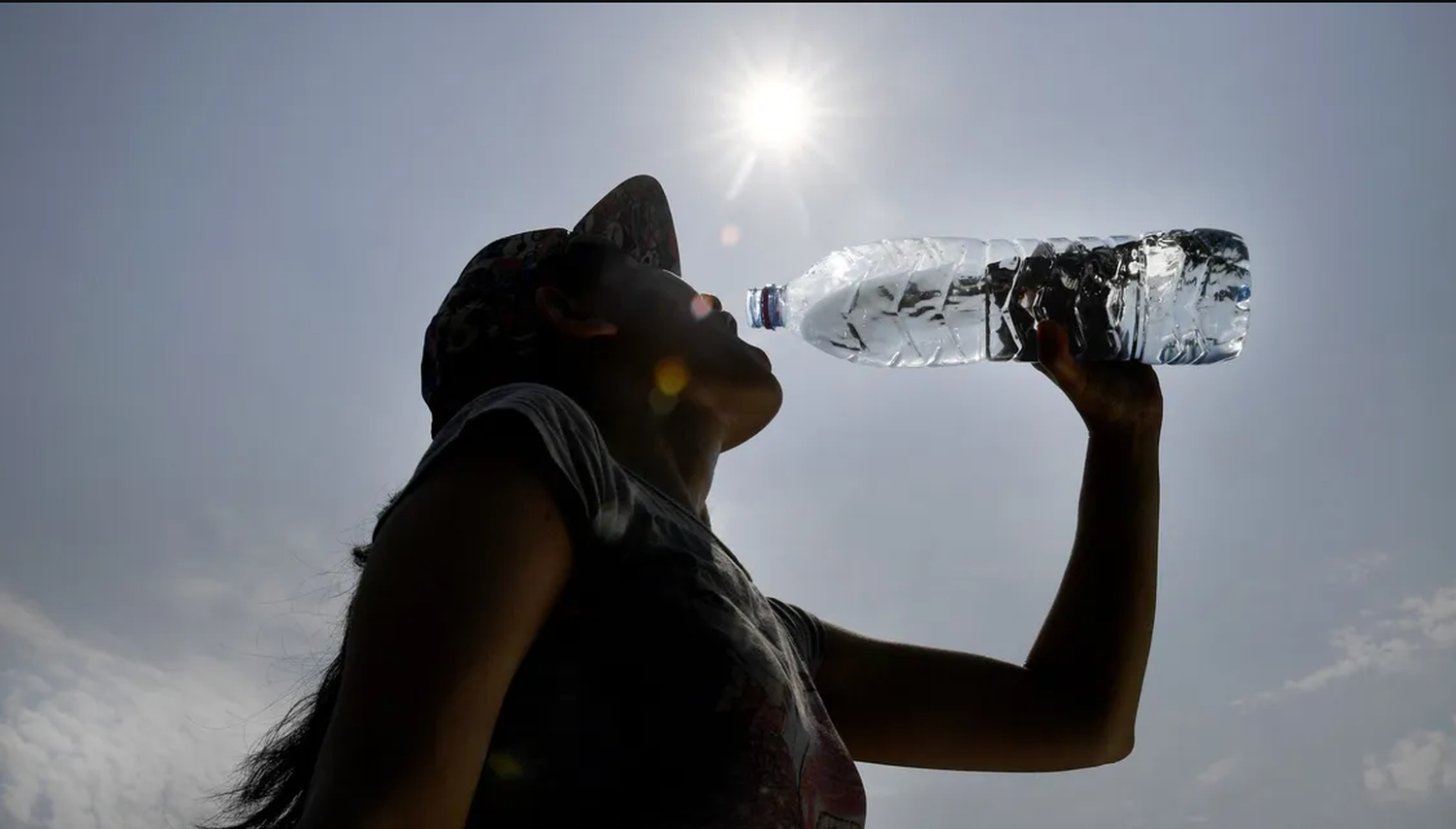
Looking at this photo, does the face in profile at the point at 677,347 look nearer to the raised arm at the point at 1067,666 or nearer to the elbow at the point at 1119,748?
the raised arm at the point at 1067,666

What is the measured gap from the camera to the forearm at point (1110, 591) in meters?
2.35

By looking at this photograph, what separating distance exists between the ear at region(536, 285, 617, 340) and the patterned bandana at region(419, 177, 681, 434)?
0.03m

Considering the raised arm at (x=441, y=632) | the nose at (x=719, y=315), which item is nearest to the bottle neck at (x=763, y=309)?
the nose at (x=719, y=315)

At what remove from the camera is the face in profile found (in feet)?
7.06

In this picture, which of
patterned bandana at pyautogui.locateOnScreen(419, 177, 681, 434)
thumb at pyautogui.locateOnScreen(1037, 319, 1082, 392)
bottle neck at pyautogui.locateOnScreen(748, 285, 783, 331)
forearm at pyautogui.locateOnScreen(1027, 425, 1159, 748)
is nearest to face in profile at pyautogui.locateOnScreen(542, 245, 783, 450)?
patterned bandana at pyautogui.locateOnScreen(419, 177, 681, 434)

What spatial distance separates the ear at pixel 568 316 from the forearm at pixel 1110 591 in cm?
133

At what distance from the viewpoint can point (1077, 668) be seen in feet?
7.78

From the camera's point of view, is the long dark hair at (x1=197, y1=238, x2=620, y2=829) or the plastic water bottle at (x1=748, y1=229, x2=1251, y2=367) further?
the plastic water bottle at (x1=748, y1=229, x2=1251, y2=367)

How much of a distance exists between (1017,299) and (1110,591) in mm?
1246

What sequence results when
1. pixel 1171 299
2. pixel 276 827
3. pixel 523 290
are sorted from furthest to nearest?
pixel 1171 299
pixel 523 290
pixel 276 827

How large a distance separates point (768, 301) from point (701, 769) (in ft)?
7.86

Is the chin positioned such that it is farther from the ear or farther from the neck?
the ear

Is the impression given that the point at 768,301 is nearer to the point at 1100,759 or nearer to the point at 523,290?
the point at 523,290

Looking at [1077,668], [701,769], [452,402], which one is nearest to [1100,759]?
[1077,668]
